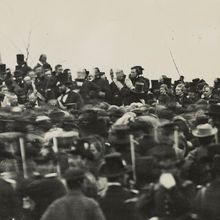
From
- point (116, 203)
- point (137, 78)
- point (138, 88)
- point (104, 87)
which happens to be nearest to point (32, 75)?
point (104, 87)

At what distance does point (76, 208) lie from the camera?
19.9 feet

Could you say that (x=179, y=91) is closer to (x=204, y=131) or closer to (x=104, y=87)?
(x=104, y=87)

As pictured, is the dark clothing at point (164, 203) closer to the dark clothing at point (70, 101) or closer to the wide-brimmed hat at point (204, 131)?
the wide-brimmed hat at point (204, 131)

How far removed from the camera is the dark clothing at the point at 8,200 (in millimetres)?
7305

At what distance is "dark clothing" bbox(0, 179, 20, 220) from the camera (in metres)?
7.30

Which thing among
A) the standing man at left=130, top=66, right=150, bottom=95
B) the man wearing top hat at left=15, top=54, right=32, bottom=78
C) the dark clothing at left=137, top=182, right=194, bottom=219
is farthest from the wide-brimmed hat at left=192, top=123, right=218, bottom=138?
the man wearing top hat at left=15, top=54, right=32, bottom=78

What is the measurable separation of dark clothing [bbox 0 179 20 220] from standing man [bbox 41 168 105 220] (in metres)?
1.35

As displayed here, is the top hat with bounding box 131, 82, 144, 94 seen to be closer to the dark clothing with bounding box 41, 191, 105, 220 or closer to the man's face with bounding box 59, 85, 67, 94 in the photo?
the man's face with bounding box 59, 85, 67, 94

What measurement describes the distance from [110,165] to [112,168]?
1.6 inches

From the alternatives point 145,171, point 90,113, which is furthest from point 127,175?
point 90,113

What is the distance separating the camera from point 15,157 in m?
8.18

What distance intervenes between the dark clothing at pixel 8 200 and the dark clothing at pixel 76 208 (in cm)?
141

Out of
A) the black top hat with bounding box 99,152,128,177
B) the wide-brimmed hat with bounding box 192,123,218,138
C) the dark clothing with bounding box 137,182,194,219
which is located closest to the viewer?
the dark clothing with bounding box 137,182,194,219

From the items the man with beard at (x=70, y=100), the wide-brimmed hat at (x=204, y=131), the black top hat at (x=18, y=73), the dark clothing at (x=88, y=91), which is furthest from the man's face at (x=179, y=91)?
the wide-brimmed hat at (x=204, y=131)
